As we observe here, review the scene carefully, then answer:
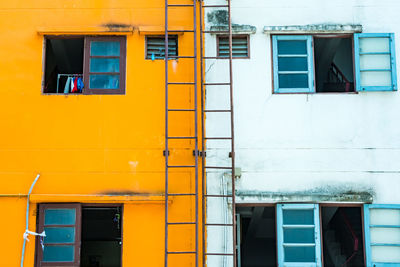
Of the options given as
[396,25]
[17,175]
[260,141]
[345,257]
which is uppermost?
[396,25]

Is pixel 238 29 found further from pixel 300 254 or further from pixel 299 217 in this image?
pixel 300 254

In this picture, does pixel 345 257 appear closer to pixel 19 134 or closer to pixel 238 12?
pixel 238 12

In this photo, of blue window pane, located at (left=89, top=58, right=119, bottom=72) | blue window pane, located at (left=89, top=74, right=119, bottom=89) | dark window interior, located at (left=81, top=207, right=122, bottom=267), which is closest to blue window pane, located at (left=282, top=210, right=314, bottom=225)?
blue window pane, located at (left=89, top=74, right=119, bottom=89)

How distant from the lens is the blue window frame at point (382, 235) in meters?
7.89

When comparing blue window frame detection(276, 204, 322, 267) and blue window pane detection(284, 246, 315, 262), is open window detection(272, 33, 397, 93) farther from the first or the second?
blue window pane detection(284, 246, 315, 262)

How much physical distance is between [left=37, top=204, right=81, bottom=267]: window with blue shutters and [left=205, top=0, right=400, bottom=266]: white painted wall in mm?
2103

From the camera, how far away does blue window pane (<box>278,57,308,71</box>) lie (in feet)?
27.7

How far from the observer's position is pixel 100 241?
1312 cm

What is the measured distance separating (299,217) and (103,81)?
3.80m

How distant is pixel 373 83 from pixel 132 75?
3882 millimetres

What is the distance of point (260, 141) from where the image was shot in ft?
27.1

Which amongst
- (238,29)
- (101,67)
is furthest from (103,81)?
(238,29)

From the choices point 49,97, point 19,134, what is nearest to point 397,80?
point 49,97

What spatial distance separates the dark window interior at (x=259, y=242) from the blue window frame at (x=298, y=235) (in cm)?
375
